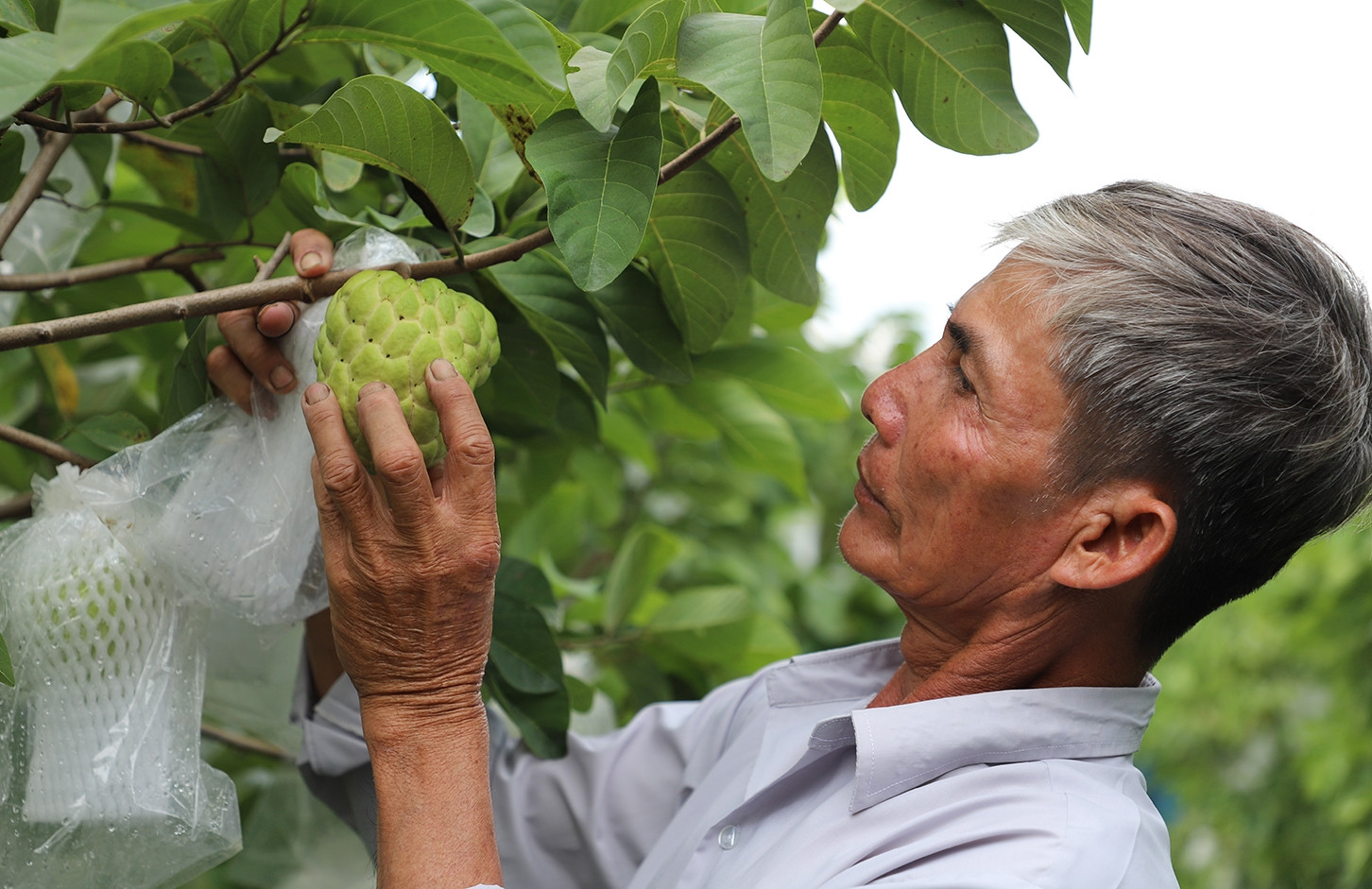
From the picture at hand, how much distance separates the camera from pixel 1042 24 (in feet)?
3.14

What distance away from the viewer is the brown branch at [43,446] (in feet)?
3.31

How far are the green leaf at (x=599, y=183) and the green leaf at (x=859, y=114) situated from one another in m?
0.24

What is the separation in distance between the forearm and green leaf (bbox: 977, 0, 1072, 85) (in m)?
0.78

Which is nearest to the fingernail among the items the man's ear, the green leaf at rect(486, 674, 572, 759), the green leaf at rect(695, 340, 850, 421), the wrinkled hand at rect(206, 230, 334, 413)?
the wrinkled hand at rect(206, 230, 334, 413)

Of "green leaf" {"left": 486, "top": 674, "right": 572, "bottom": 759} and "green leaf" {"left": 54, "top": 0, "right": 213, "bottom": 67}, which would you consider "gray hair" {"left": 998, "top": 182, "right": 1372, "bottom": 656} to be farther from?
"green leaf" {"left": 54, "top": 0, "right": 213, "bottom": 67}

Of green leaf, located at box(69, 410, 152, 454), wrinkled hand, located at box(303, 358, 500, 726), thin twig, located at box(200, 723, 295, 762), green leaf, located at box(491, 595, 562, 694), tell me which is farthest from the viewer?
thin twig, located at box(200, 723, 295, 762)

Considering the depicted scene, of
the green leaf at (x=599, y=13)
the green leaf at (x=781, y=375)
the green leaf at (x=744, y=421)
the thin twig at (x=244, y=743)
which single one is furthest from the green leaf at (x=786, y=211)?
the thin twig at (x=244, y=743)

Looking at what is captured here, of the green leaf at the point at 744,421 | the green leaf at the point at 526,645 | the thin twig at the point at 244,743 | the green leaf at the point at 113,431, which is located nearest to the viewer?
the green leaf at the point at 113,431

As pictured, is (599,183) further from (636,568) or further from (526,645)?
(636,568)

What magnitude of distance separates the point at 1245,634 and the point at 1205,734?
72 cm

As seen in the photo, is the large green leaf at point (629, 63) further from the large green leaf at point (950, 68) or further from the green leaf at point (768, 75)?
the large green leaf at point (950, 68)

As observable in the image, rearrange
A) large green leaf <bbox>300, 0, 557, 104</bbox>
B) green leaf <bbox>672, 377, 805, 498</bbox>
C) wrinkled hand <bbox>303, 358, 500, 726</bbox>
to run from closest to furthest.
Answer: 1. large green leaf <bbox>300, 0, 557, 104</bbox>
2. wrinkled hand <bbox>303, 358, 500, 726</bbox>
3. green leaf <bbox>672, 377, 805, 498</bbox>

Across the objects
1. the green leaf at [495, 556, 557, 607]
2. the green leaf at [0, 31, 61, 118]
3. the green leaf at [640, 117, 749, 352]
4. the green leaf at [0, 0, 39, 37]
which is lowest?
the green leaf at [495, 556, 557, 607]

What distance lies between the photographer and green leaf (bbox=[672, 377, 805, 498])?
1726 millimetres
